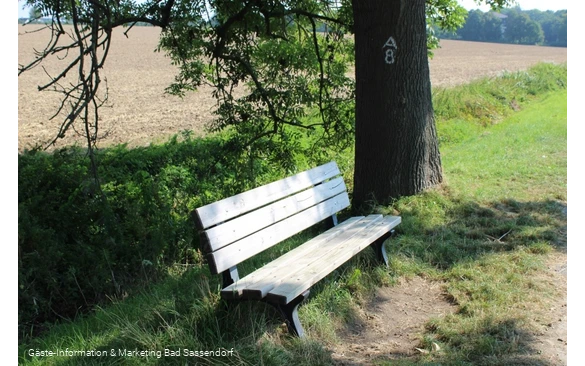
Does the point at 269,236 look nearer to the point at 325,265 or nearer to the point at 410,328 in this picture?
the point at 325,265

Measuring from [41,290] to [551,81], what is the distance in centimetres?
2329

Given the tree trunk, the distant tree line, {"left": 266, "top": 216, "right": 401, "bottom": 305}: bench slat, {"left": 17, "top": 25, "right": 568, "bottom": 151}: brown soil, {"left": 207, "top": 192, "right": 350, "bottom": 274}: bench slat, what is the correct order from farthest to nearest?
the distant tree line → {"left": 17, "top": 25, "right": 568, "bottom": 151}: brown soil → the tree trunk → {"left": 207, "top": 192, "right": 350, "bottom": 274}: bench slat → {"left": 266, "top": 216, "right": 401, "bottom": 305}: bench slat

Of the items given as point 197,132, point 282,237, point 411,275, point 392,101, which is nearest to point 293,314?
point 282,237

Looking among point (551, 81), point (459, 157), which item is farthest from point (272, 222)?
point (551, 81)

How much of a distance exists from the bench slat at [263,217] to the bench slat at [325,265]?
1.55ft

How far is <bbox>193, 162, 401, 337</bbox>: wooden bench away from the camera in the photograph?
3.51 metres

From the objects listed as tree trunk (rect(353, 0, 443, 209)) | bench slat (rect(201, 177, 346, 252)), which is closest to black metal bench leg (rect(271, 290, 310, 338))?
bench slat (rect(201, 177, 346, 252))

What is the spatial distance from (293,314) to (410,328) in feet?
3.34

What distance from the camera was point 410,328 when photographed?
4.07 m

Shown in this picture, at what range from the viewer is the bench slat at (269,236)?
3588mm

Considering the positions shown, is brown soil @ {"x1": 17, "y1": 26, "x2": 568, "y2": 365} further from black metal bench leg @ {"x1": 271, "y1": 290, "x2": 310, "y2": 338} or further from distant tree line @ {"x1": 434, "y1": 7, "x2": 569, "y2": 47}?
distant tree line @ {"x1": 434, "y1": 7, "x2": 569, "y2": 47}

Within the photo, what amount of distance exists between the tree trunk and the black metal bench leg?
308cm

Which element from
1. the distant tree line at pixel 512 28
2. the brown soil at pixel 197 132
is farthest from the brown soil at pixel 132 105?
the distant tree line at pixel 512 28
